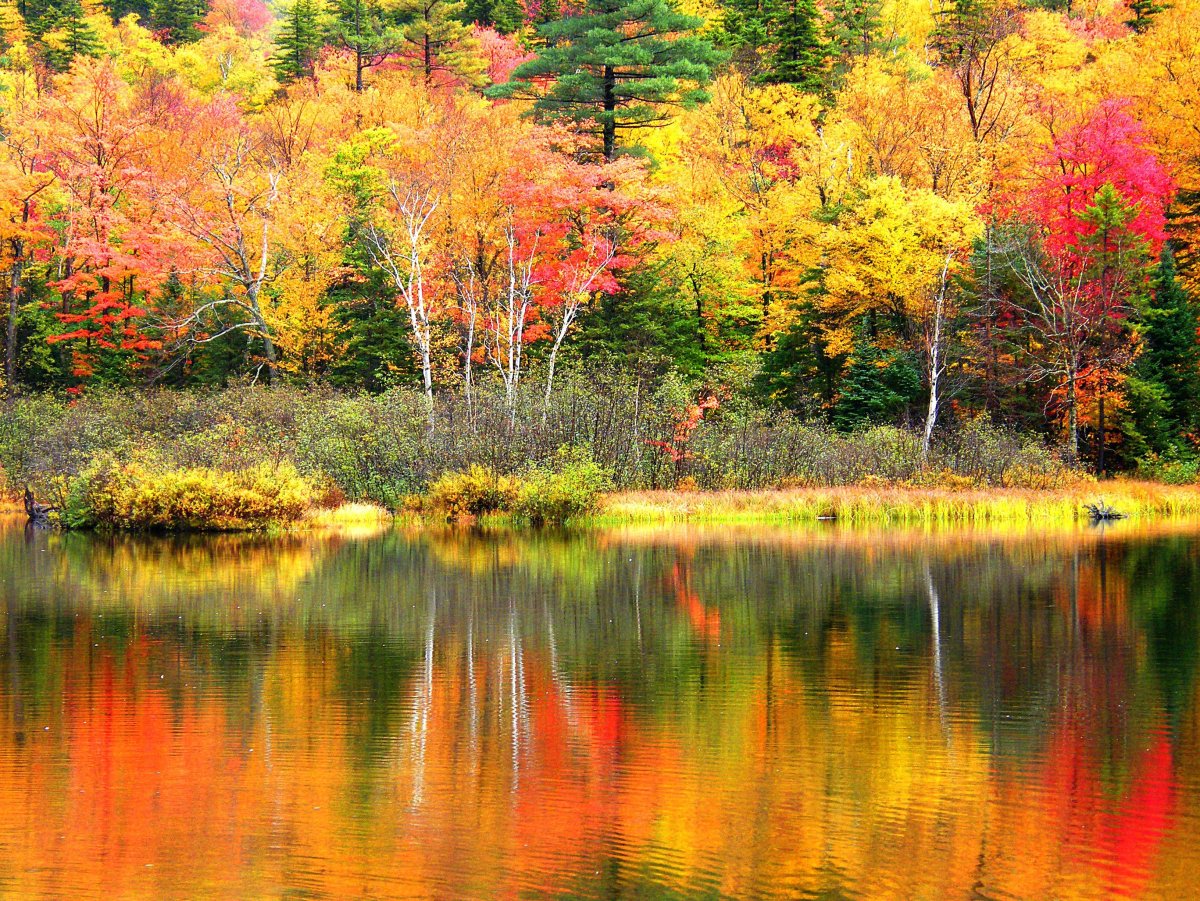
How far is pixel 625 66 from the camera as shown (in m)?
44.2

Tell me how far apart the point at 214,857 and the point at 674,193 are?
38.4 m

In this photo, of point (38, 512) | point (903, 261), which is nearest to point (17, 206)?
point (38, 512)

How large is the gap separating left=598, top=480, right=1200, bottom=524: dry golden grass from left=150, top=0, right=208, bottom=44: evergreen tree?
187 feet

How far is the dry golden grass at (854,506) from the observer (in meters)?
31.2

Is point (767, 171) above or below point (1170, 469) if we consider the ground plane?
above

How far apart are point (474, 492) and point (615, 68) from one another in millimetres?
19565

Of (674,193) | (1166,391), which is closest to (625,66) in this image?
(674,193)

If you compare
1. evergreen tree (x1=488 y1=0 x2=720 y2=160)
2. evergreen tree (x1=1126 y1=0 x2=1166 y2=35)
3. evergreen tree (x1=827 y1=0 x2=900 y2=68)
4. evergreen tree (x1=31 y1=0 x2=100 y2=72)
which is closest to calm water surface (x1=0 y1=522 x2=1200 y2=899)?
evergreen tree (x1=488 y1=0 x2=720 y2=160)

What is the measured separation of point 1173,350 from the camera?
41281 mm

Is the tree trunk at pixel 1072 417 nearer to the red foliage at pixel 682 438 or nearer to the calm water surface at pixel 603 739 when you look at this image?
the red foliage at pixel 682 438

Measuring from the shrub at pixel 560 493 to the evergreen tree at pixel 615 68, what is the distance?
671 inches

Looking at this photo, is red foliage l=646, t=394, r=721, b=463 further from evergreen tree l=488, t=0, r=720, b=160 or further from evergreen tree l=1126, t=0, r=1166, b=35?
evergreen tree l=1126, t=0, r=1166, b=35

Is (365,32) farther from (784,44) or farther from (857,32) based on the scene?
(857,32)

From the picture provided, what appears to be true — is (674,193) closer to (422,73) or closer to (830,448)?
(830,448)
